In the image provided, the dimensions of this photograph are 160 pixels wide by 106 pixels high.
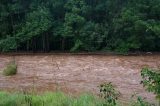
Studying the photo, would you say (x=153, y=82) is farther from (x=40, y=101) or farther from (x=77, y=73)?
(x=77, y=73)

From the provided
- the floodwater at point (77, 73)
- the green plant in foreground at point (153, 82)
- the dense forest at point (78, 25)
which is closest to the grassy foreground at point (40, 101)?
the green plant in foreground at point (153, 82)

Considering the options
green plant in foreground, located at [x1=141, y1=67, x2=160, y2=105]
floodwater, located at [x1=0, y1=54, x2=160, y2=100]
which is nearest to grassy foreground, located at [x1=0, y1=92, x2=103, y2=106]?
green plant in foreground, located at [x1=141, y1=67, x2=160, y2=105]

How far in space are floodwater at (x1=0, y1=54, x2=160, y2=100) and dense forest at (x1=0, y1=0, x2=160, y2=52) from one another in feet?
7.97

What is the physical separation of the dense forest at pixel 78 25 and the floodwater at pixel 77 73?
7.97 feet

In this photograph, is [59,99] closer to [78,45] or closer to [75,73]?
[75,73]

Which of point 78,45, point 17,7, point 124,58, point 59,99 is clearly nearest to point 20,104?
point 59,99

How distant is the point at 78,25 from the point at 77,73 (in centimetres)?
958

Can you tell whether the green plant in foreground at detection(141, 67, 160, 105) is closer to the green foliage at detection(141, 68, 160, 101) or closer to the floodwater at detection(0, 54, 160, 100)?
the green foliage at detection(141, 68, 160, 101)

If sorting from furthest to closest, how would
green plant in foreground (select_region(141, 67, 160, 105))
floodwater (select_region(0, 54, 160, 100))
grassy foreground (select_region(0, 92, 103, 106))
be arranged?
1. floodwater (select_region(0, 54, 160, 100))
2. grassy foreground (select_region(0, 92, 103, 106))
3. green plant in foreground (select_region(141, 67, 160, 105))

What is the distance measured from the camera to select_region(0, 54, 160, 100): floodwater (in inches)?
525

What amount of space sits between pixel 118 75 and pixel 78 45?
8.88 m

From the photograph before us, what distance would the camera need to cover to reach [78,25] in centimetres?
2564

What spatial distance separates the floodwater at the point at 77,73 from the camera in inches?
525

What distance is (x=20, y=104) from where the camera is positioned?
6.80 m
